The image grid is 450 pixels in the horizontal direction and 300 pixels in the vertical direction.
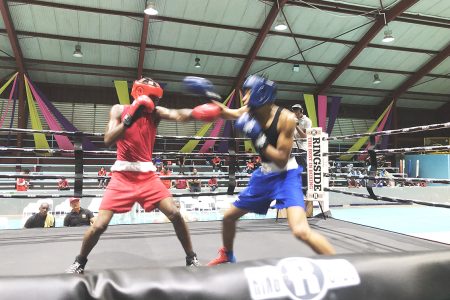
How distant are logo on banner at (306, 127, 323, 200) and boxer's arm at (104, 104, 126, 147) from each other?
7.81ft

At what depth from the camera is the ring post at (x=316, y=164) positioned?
12.8 ft

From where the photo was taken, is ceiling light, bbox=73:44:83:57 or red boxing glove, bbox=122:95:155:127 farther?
ceiling light, bbox=73:44:83:57

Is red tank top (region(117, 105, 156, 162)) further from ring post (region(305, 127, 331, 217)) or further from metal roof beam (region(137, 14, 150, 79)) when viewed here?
metal roof beam (region(137, 14, 150, 79))

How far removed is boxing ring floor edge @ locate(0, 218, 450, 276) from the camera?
2.33 m

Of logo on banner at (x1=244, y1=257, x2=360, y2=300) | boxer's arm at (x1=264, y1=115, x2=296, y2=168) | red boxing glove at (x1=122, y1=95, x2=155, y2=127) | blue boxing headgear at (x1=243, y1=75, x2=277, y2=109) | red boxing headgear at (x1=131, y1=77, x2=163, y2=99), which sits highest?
red boxing headgear at (x1=131, y1=77, x2=163, y2=99)

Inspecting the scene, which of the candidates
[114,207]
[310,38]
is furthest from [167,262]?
[310,38]

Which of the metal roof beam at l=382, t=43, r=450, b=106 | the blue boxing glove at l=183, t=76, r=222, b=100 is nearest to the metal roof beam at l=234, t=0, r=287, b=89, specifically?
the metal roof beam at l=382, t=43, r=450, b=106

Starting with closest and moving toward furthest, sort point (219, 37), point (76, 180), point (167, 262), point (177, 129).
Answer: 1. point (167, 262)
2. point (76, 180)
3. point (219, 37)
4. point (177, 129)

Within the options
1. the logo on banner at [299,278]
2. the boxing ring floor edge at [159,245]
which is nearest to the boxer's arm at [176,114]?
the boxing ring floor edge at [159,245]

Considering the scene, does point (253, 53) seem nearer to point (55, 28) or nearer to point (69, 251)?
point (55, 28)

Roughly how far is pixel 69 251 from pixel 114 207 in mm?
869

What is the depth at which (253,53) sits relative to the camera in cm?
1173

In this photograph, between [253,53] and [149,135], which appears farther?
[253,53]

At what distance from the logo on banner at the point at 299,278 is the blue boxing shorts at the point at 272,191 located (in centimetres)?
91
